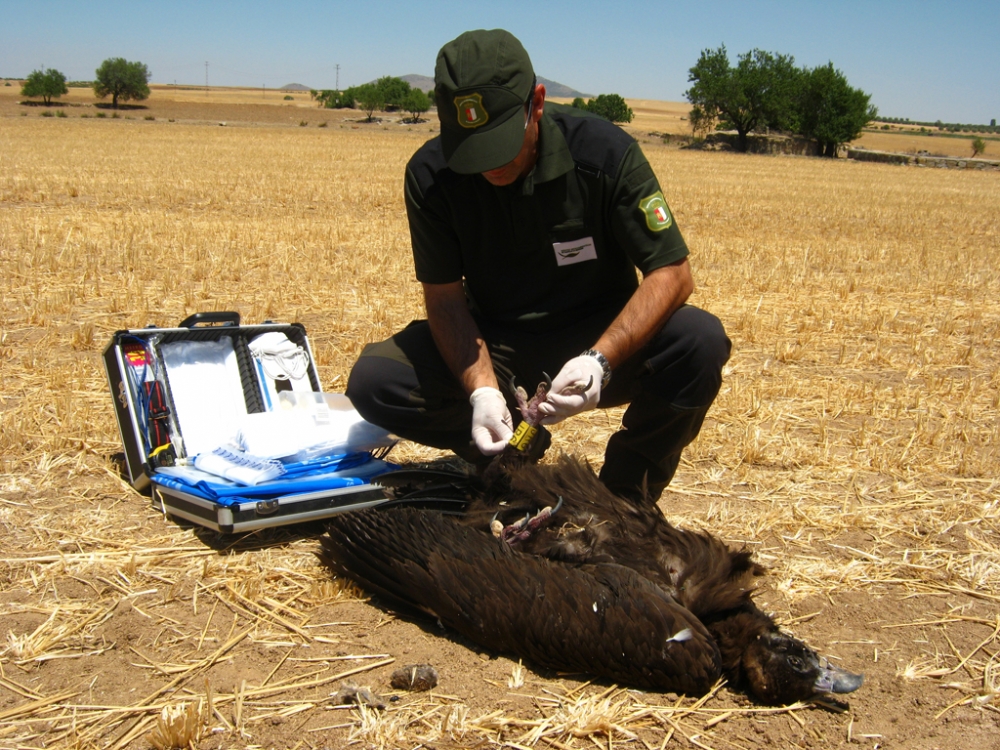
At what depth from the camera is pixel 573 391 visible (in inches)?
117

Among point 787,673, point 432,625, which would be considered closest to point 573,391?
point 432,625

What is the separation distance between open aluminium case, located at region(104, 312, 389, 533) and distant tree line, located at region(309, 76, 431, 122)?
84.6 m

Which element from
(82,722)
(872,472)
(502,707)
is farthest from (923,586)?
(82,722)

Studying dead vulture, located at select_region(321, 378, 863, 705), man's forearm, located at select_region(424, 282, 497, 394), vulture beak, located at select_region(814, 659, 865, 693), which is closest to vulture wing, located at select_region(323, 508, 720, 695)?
dead vulture, located at select_region(321, 378, 863, 705)

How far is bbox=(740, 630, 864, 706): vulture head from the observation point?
7.74ft

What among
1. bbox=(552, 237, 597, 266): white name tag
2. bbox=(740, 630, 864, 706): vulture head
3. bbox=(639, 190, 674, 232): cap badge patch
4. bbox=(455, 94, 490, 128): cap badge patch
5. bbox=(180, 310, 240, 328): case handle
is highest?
bbox=(455, 94, 490, 128): cap badge patch

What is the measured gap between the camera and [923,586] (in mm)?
3143

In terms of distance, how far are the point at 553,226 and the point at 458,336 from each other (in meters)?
0.57

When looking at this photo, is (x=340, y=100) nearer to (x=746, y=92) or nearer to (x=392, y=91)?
(x=392, y=91)

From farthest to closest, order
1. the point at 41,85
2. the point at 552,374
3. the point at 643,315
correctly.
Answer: the point at 41,85, the point at 552,374, the point at 643,315

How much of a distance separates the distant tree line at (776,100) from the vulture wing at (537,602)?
6062 centimetres

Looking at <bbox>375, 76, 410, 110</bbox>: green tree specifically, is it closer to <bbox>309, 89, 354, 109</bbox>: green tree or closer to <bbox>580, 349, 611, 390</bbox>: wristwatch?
<bbox>309, 89, 354, 109</bbox>: green tree

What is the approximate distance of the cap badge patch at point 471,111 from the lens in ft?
9.47

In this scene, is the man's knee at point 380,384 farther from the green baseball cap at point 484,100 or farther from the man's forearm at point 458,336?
the green baseball cap at point 484,100
